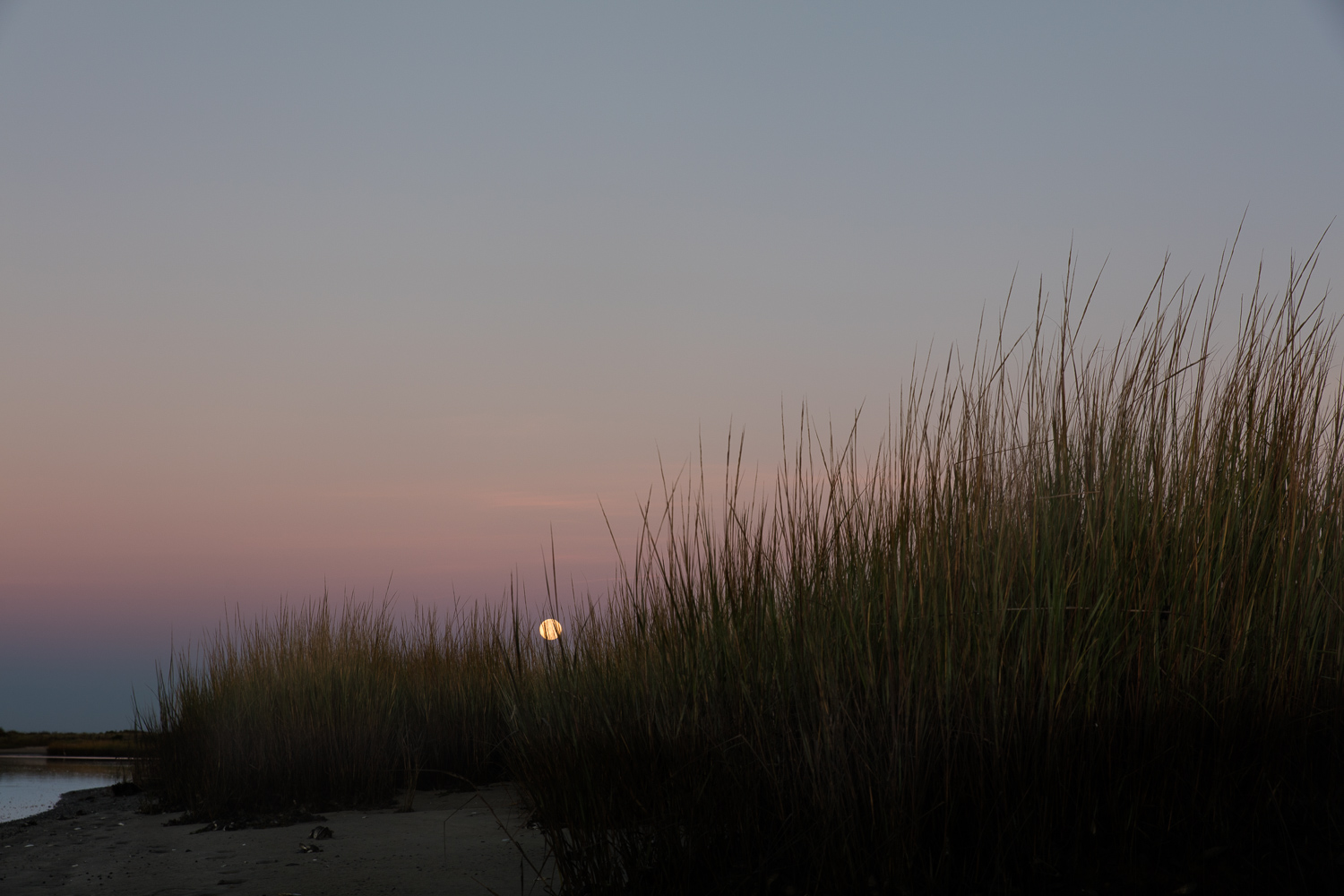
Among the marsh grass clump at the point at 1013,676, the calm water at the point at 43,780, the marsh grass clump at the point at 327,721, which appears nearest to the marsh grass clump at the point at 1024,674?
the marsh grass clump at the point at 1013,676

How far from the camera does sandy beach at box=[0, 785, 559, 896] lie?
152 inches

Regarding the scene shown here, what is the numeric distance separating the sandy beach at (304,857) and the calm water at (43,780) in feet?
9.70

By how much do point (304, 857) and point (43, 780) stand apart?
1056 centimetres

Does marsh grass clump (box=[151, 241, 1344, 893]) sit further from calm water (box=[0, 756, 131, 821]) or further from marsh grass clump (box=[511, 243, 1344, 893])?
calm water (box=[0, 756, 131, 821])

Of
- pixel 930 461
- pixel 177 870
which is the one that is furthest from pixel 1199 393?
pixel 177 870

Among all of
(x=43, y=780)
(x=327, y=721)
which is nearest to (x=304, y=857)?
(x=327, y=721)

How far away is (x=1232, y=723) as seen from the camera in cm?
270

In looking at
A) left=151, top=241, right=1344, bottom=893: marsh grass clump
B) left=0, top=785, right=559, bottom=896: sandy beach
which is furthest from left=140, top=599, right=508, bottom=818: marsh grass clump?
left=151, top=241, right=1344, bottom=893: marsh grass clump

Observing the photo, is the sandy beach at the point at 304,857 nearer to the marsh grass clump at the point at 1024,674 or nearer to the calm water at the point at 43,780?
the marsh grass clump at the point at 1024,674

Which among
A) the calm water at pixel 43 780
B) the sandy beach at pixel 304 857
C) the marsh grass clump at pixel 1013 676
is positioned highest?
the marsh grass clump at pixel 1013 676

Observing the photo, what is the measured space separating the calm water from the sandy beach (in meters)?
2.96

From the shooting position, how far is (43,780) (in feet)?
40.8

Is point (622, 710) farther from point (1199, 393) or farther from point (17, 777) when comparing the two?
point (17, 777)

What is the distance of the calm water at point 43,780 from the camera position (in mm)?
8954
